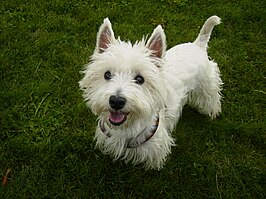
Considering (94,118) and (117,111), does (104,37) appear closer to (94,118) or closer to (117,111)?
(117,111)

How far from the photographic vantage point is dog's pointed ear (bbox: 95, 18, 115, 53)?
3227mm

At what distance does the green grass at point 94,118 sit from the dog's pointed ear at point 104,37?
1360mm

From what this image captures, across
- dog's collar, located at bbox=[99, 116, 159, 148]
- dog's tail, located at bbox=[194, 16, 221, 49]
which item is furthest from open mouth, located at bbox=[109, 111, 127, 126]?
dog's tail, located at bbox=[194, 16, 221, 49]

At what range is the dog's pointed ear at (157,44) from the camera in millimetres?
3154

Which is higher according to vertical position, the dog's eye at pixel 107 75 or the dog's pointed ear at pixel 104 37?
the dog's pointed ear at pixel 104 37

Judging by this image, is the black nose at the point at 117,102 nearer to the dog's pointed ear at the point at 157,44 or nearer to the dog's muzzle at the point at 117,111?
the dog's muzzle at the point at 117,111

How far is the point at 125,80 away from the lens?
9.87 feet

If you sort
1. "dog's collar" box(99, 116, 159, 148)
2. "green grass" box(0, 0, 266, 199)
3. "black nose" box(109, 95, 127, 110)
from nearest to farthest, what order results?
"black nose" box(109, 95, 127, 110) → "dog's collar" box(99, 116, 159, 148) → "green grass" box(0, 0, 266, 199)

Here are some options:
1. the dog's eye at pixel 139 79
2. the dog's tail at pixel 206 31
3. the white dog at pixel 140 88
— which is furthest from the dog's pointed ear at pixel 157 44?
the dog's tail at pixel 206 31

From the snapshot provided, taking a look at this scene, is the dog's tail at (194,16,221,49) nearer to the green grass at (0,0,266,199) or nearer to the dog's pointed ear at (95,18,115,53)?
the green grass at (0,0,266,199)

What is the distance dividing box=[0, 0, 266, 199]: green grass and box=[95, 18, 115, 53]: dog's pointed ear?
53.5 inches

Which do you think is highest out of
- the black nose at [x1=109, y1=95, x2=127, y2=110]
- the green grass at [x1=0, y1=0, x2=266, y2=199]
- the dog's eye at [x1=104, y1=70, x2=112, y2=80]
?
the dog's eye at [x1=104, y1=70, x2=112, y2=80]

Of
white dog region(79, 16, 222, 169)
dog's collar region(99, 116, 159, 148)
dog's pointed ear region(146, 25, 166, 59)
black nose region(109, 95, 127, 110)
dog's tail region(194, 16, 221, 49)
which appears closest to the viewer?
black nose region(109, 95, 127, 110)

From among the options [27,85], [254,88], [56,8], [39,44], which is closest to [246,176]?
[254,88]
